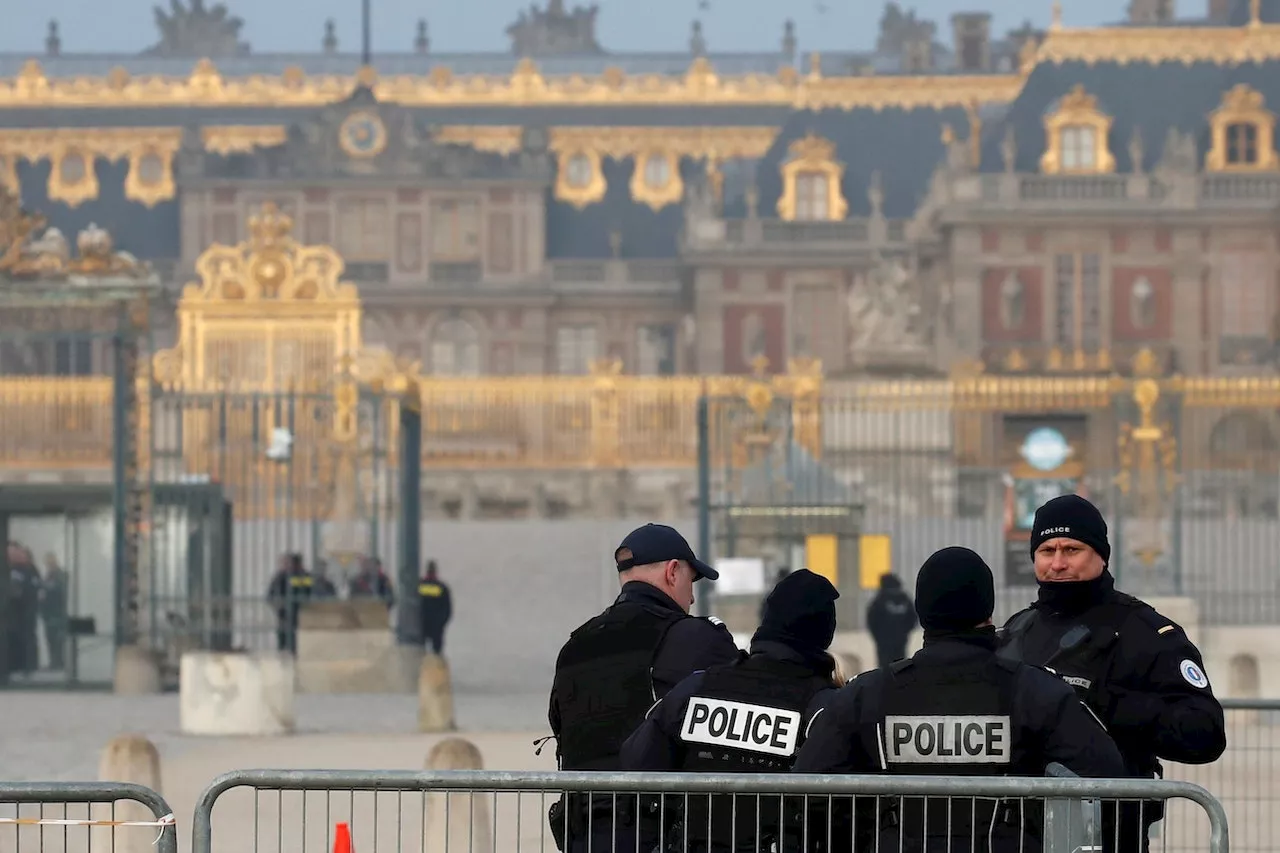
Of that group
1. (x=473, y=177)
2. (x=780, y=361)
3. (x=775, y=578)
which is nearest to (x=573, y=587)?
(x=775, y=578)

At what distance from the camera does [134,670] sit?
20.3 metres

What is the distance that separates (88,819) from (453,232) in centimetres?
5193

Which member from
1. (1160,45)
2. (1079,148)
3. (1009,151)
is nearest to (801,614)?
(1009,151)

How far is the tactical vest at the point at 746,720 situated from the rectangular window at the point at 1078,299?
46.0 m

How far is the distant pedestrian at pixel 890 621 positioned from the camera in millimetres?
19453

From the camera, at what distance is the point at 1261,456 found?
40.4 metres

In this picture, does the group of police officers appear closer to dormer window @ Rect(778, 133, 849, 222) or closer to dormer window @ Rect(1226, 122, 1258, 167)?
dormer window @ Rect(1226, 122, 1258, 167)

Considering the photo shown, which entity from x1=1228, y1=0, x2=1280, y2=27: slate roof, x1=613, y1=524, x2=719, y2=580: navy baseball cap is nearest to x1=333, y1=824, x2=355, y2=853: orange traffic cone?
x1=613, y1=524, x2=719, y2=580: navy baseball cap

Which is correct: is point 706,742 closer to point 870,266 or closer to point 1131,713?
point 1131,713

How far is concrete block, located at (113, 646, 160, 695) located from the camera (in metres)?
20.2

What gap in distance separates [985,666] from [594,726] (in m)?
1.29

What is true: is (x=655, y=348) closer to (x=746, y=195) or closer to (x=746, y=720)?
(x=746, y=195)

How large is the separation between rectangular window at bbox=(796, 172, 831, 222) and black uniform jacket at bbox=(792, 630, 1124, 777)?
175 feet

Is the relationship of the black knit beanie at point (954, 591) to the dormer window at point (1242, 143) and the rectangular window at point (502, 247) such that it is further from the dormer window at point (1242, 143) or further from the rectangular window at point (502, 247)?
the rectangular window at point (502, 247)
